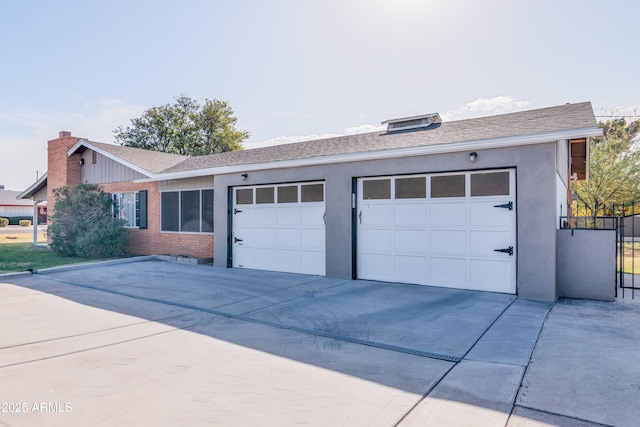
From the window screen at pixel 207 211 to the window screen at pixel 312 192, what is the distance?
12.3 ft

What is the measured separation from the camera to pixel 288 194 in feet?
31.5

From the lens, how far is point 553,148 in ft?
21.0

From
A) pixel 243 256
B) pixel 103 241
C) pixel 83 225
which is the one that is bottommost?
pixel 243 256

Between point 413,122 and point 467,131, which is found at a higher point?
point 413,122

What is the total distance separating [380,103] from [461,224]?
657cm

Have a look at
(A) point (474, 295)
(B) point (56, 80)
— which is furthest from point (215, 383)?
(B) point (56, 80)

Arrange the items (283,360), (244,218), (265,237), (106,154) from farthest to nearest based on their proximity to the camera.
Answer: (106,154) < (244,218) < (265,237) < (283,360)

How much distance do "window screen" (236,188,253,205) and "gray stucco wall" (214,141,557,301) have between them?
1.37 meters

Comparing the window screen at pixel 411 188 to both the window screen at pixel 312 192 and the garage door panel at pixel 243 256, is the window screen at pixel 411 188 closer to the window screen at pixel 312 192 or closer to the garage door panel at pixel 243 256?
the window screen at pixel 312 192

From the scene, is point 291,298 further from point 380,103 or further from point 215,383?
point 380,103

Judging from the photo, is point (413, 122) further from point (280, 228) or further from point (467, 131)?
point (280, 228)

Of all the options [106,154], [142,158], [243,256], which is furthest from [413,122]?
[106,154]

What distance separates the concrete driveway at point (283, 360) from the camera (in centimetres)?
278

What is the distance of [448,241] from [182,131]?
95.0ft
